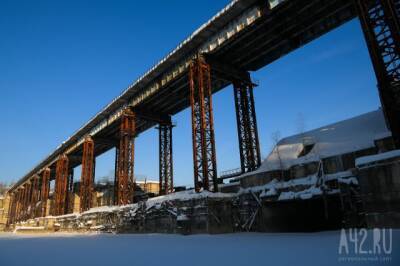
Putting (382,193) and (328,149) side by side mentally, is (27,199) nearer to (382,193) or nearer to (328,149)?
(328,149)

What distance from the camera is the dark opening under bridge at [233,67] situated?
18.4 metres

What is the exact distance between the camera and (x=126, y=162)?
40.4m

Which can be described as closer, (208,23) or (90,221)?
(208,23)

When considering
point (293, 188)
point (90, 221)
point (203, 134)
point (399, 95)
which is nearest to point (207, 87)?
point (203, 134)

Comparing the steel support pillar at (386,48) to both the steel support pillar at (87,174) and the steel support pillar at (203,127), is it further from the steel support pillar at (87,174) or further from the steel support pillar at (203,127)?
the steel support pillar at (87,174)

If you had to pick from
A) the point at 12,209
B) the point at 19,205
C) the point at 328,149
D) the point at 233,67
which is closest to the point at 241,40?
the point at 233,67

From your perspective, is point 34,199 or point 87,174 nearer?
point 87,174

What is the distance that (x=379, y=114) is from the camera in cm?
2377

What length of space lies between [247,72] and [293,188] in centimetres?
1750

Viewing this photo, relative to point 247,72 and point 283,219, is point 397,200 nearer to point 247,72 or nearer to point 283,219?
point 283,219

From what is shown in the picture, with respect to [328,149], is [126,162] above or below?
above

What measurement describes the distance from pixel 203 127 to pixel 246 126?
5883 millimetres

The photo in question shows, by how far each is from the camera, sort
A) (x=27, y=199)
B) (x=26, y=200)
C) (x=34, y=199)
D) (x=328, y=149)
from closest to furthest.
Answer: (x=328, y=149)
(x=34, y=199)
(x=27, y=199)
(x=26, y=200)

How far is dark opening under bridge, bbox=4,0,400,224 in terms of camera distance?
1836 centimetres
